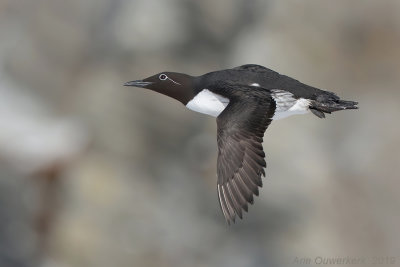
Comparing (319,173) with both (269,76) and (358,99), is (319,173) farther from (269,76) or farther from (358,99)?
(269,76)

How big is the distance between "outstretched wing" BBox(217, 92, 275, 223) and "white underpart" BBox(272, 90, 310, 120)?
2.35 feet

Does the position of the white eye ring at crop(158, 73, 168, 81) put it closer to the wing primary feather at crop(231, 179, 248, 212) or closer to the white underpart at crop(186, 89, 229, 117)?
the white underpart at crop(186, 89, 229, 117)

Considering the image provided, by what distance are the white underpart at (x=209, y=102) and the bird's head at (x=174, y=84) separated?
0.13m

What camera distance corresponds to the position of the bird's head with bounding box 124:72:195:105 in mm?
10281

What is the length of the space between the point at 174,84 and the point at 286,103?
4.44 ft

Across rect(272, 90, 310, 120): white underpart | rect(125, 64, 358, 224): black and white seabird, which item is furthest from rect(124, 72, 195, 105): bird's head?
rect(272, 90, 310, 120): white underpart

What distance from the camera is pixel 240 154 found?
893 cm

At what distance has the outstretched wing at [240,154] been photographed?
8.77 meters

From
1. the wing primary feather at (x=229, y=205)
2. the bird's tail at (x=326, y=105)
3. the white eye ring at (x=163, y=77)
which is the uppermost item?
the white eye ring at (x=163, y=77)

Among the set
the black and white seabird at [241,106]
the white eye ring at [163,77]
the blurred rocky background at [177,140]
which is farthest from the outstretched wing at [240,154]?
the blurred rocky background at [177,140]

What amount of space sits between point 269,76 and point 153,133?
4412mm

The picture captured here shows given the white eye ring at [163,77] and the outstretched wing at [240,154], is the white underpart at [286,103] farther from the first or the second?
the white eye ring at [163,77]

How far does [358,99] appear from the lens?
570 inches

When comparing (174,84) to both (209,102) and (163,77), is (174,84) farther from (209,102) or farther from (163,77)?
(209,102)
